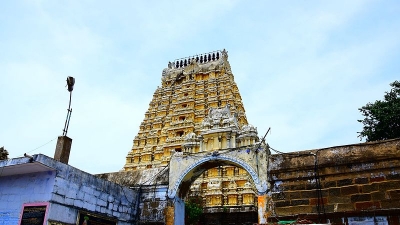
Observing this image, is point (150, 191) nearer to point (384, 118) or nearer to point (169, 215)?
A: point (169, 215)

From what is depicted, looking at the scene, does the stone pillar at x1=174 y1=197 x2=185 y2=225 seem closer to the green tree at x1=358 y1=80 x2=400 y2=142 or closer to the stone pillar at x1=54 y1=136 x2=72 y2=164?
the stone pillar at x1=54 y1=136 x2=72 y2=164

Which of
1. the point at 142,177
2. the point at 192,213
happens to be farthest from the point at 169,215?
the point at 192,213

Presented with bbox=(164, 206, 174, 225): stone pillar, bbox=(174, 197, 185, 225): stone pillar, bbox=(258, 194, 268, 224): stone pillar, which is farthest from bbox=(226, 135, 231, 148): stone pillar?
bbox=(164, 206, 174, 225): stone pillar

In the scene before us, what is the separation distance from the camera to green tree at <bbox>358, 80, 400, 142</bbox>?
76.7ft

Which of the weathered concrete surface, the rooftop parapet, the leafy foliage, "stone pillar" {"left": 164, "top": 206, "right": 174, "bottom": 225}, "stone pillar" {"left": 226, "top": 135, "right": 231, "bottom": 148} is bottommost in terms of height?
"stone pillar" {"left": 164, "top": 206, "right": 174, "bottom": 225}

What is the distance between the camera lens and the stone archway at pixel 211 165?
41.8 feet

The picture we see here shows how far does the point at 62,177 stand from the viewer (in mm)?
11094

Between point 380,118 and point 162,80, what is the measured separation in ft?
79.7

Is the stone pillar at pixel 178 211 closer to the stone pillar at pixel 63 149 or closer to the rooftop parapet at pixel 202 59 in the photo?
the stone pillar at pixel 63 149

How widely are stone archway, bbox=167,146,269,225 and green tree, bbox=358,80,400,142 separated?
1478 centimetres

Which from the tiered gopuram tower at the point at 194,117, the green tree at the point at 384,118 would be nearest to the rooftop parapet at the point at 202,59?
the tiered gopuram tower at the point at 194,117

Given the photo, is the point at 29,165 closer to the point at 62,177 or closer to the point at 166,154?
the point at 62,177

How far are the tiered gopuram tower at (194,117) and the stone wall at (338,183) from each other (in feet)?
35.6

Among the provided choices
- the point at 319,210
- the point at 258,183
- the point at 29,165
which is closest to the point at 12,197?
the point at 29,165
